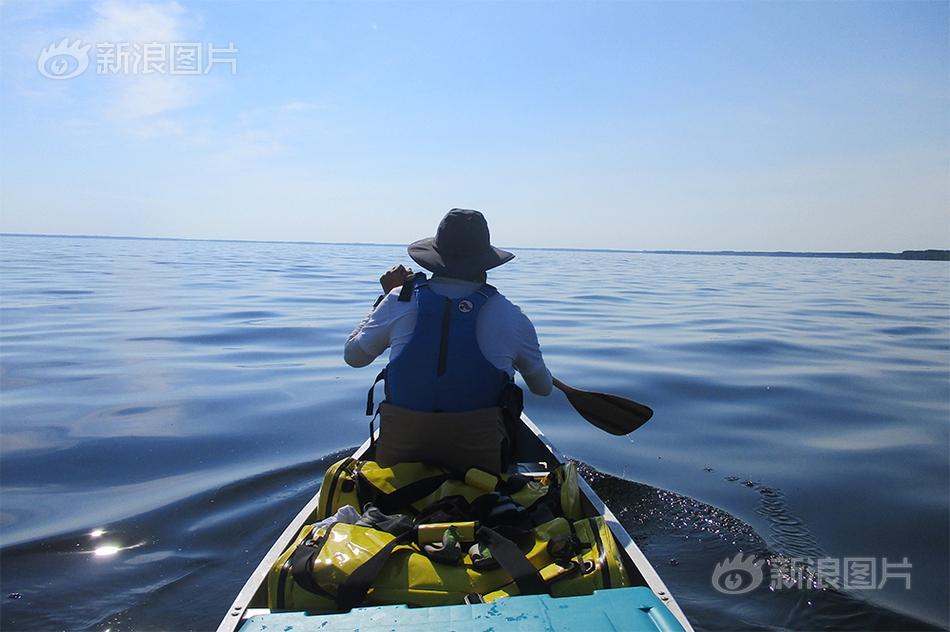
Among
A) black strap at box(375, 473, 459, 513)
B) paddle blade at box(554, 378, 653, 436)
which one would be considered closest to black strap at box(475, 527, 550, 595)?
black strap at box(375, 473, 459, 513)

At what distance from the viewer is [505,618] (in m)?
2.03

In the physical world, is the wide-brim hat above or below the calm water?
above

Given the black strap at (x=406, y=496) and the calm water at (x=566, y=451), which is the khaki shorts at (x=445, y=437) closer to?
the black strap at (x=406, y=496)

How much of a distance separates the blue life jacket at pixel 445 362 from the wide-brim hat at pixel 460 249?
0.22 metres

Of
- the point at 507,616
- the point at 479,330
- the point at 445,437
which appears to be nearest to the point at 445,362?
the point at 479,330

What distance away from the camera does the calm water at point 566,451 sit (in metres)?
3.86

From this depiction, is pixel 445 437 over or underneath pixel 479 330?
underneath

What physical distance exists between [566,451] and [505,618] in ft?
14.6

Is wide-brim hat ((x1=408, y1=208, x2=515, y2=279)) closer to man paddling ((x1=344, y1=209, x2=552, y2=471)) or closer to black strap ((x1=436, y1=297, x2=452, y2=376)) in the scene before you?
man paddling ((x1=344, y1=209, x2=552, y2=471))

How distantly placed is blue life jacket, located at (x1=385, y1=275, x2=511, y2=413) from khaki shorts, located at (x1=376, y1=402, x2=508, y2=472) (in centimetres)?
8

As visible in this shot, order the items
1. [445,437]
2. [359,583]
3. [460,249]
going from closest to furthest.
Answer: [359,583]
[445,437]
[460,249]

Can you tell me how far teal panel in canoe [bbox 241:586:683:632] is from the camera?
6.53 feet

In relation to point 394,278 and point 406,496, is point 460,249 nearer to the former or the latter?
point 394,278

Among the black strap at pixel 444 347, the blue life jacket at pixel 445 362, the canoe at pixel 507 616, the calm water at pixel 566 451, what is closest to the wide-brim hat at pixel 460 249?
the blue life jacket at pixel 445 362
